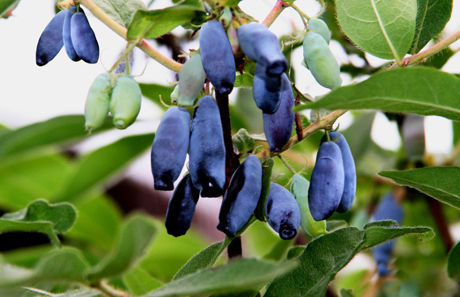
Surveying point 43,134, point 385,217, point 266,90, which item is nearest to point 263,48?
point 266,90

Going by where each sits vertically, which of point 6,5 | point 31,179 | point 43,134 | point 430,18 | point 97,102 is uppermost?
point 6,5

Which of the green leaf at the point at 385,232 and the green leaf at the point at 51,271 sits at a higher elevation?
the green leaf at the point at 51,271

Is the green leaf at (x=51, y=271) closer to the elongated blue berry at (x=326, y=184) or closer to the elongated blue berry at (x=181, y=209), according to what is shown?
the elongated blue berry at (x=181, y=209)

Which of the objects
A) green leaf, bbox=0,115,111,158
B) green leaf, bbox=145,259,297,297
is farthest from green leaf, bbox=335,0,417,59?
green leaf, bbox=0,115,111,158

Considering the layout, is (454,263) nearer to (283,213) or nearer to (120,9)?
(283,213)

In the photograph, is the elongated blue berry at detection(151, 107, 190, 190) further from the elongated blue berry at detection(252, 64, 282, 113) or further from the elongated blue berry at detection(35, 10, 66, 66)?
the elongated blue berry at detection(35, 10, 66, 66)

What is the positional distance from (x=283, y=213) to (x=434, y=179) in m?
0.21

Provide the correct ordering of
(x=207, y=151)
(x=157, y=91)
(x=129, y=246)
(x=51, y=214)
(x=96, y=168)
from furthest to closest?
(x=96, y=168)
(x=157, y=91)
(x=51, y=214)
(x=207, y=151)
(x=129, y=246)

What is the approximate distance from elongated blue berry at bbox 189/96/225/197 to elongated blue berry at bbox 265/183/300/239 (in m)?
0.06

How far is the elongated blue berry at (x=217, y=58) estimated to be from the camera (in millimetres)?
571

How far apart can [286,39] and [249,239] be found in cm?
85

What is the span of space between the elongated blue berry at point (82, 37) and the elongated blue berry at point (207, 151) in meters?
0.16

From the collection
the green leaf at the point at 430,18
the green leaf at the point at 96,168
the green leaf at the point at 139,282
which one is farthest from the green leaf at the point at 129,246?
the green leaf at the point at 96,168

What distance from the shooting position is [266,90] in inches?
22.6
